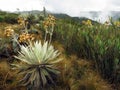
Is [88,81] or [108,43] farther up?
[108,43]

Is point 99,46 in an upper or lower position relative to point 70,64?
upper

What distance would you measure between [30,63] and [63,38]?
400cm

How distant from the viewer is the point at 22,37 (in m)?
9.91

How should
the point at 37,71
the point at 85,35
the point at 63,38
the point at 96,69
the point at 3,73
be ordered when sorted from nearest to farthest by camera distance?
the point at 37,71
the point at 3,73
the point at 96,69
the point at 85,35
the point at 63,38

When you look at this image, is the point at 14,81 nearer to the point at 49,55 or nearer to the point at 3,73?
the point at 3,73

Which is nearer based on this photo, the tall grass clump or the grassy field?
the grassy field

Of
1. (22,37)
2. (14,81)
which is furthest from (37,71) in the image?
(22,37)

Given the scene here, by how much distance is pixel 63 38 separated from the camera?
12297 millimetres

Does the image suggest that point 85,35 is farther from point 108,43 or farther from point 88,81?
point 88,81

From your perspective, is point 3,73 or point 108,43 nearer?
point 3,73

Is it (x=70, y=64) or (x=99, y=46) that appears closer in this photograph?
Result: (x=99, y=46)

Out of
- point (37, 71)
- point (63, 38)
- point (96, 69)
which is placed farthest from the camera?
point (63, 38)

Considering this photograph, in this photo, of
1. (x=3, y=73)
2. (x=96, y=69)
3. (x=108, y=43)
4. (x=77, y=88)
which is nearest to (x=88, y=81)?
(x=77, y=88)

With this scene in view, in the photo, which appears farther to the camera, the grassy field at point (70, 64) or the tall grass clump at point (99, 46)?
the tall grass clump at point (99, 46)
